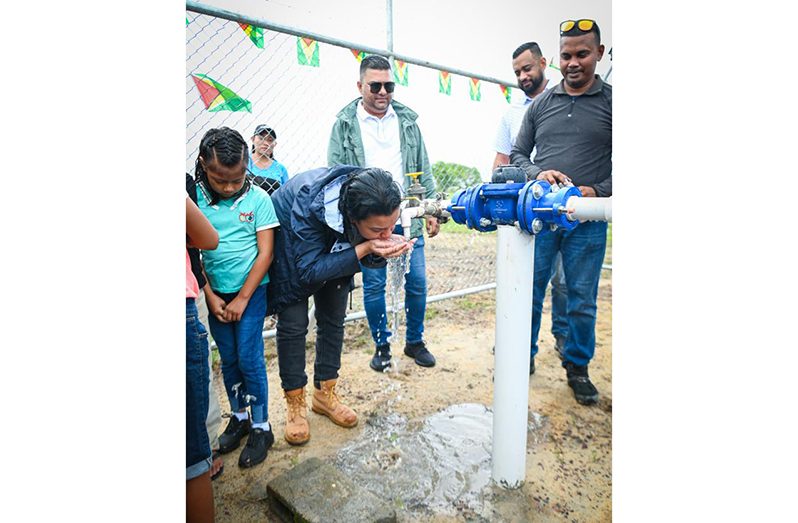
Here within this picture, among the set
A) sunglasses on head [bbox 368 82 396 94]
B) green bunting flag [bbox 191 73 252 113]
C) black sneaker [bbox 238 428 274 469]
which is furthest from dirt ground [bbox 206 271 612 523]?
sunglasses on head [bbox 368 82 396 94]

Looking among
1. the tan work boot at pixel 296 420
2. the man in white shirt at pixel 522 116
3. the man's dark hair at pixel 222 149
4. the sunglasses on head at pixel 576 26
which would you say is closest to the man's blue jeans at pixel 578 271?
the man in white shirt at pixel 522 116

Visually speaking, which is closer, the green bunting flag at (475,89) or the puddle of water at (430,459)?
the puddle of water at (430,459)

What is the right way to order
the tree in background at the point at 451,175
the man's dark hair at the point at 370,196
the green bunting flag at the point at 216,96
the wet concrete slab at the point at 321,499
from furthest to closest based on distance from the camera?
the tree in background at the point at 451,175 < the man's dark hair at the point at 370,196 < the wet concrete slab at the point at 321,499 < the green bunting flag at the point at 216,96

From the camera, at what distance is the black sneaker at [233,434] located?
3.00 feet

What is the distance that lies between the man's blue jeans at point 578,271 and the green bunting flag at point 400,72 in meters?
0.48

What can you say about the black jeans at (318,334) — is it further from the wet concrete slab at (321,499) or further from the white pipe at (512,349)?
the white pipe at (512,349)

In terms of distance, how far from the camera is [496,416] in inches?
29.9

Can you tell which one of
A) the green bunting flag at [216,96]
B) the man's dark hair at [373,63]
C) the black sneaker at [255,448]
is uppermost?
the man's dark hair at [373,63]

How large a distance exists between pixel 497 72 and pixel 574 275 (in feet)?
1.66

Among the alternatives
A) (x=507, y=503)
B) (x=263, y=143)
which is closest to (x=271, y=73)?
(x=263, y=143)

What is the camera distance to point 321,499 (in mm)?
662
